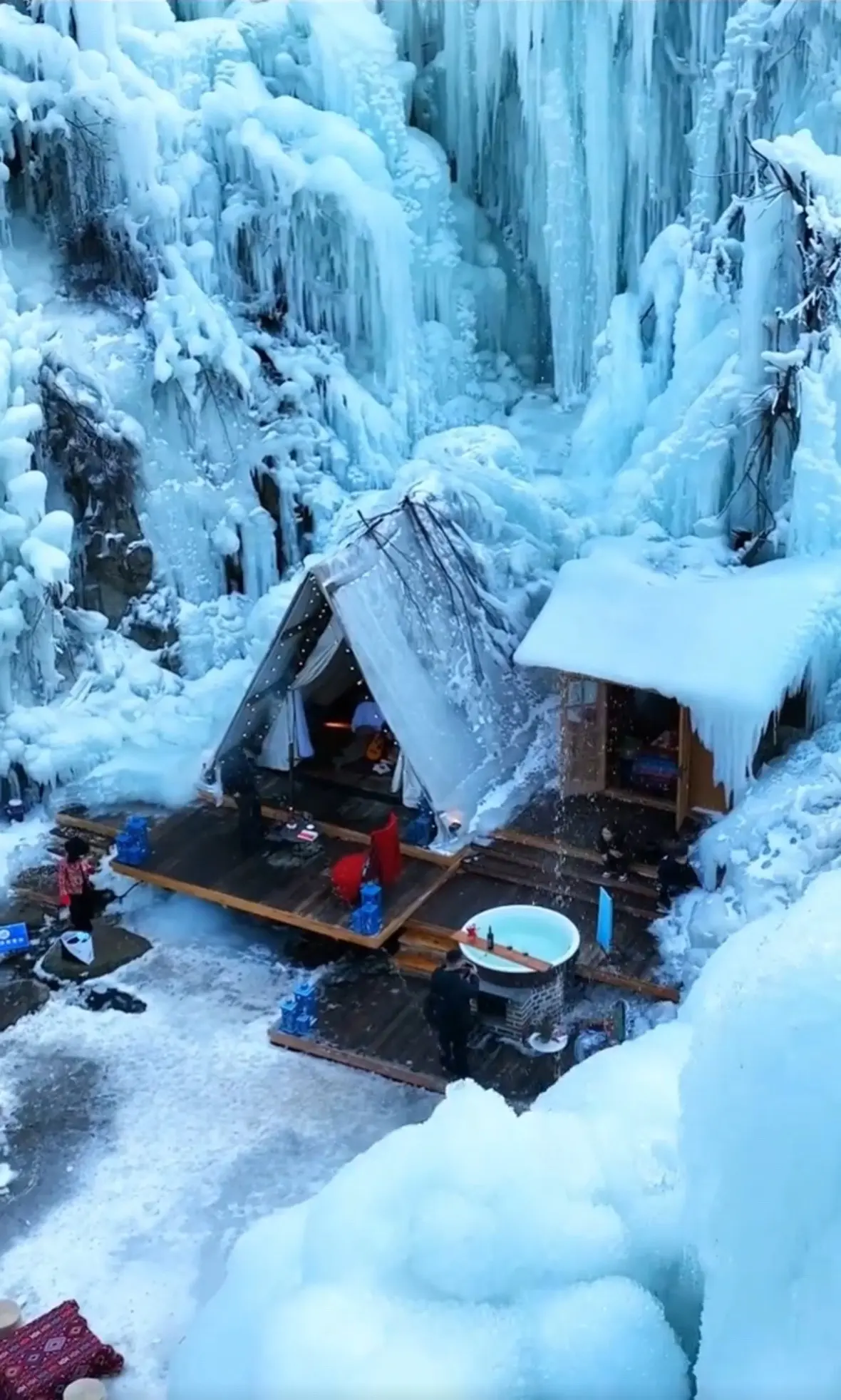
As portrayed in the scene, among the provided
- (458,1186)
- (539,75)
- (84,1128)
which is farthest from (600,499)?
(458,1186)

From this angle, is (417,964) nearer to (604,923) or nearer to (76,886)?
(604,923)

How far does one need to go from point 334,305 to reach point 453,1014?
9705 mm

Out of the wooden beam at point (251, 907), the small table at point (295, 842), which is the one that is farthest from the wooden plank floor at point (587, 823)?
the wooden beam at point (251, 907)

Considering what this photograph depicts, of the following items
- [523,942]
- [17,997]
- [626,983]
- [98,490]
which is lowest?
[17,997]

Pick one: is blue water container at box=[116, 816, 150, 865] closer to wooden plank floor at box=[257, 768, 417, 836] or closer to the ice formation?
wooden plank floor at box=[257, 768, 417, 836]

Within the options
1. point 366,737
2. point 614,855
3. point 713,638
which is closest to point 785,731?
point 713,638

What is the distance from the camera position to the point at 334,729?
50.2 feet

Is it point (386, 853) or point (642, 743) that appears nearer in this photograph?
point (386, 853)

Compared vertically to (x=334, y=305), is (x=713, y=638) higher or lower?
lower

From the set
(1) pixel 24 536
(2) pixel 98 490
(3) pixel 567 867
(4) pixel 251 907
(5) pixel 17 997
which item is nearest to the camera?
(5) pixel 17 997

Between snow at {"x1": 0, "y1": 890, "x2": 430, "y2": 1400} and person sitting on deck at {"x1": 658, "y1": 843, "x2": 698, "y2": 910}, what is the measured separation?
2980mm

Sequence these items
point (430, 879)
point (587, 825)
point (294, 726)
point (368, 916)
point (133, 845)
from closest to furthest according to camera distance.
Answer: point (368, 916), point (430, 879), point (133, 845), point (587, 825), point (294, 726)

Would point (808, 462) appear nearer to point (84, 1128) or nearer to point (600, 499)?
point (600, 499)

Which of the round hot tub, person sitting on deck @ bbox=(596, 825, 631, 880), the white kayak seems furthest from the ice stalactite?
person sitting on deck @ bbox=(596, 825, 631, 880)
